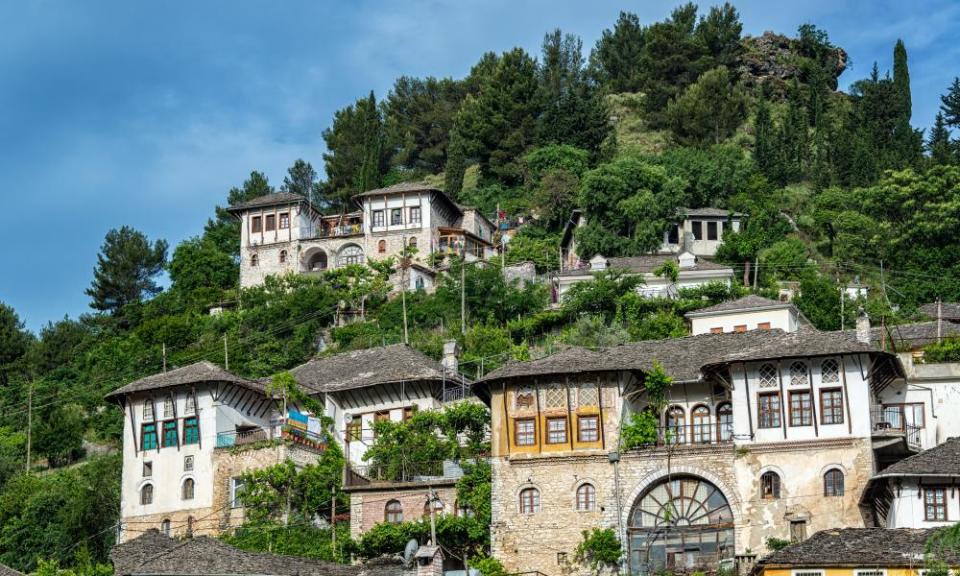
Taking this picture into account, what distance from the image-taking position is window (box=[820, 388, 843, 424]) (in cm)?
4838

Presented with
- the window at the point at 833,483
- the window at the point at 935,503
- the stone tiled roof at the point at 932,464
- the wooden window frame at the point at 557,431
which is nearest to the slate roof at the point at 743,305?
the wooden window frame at the point at 557,431

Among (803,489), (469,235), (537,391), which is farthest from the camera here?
(469,235)

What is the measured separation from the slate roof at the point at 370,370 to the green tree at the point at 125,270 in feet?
108

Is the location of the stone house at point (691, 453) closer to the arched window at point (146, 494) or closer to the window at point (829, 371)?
the window at point (829, 371)

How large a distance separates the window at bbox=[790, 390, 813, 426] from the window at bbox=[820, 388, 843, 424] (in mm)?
405

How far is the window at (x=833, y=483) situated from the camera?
47625mm

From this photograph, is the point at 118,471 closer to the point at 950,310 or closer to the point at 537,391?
the point at 537,391

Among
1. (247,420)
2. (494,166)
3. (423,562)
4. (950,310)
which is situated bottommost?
(423,562)

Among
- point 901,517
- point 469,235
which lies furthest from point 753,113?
point 901,517

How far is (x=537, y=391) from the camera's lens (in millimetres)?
51250

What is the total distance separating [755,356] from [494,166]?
5479 centimetres

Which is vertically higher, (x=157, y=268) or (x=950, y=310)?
(x=157, y=268)

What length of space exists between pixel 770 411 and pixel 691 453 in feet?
9.46

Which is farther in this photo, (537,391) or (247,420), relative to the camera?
(247,420)
